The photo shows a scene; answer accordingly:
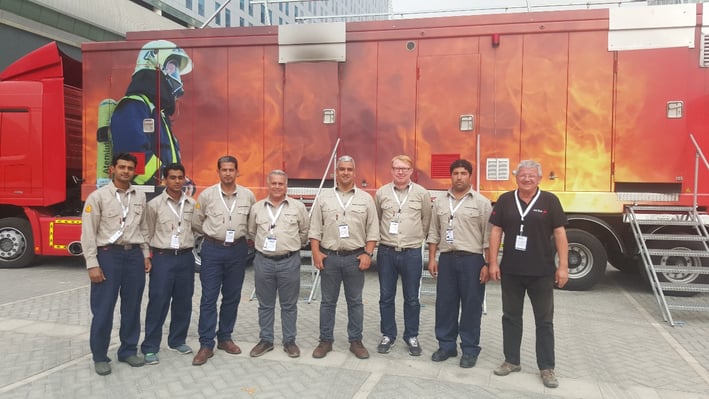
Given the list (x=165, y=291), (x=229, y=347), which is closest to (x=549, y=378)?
(x=229, y=347)

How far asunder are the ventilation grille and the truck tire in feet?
26.3

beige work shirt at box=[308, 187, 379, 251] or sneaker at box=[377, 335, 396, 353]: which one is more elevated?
beige work shirt at box=[308, 187, 379, 251]

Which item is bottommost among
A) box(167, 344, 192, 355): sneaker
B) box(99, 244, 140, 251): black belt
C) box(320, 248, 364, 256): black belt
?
box(167, 344, 192, 355): sneaker

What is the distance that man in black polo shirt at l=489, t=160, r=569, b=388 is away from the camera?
13.0 ft

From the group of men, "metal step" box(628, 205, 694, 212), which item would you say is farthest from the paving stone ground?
"metal step" box(628, 205, 694, 212)

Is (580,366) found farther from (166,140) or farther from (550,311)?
(166,140)

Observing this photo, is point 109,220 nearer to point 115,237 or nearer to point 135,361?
point 115,237

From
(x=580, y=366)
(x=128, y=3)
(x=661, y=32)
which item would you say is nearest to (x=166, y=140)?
(x=580, y=366)

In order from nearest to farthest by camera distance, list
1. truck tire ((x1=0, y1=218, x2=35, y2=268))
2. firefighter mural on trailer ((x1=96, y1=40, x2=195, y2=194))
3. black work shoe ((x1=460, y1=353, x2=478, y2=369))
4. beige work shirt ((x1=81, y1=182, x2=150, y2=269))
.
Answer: beige work shirt ((x1=81, y1=182, x2=150, y2=269)), black work shoe ((x1=460, y1=353, x2=478, y2=369)), firefighter mural on trailer ((x1=96, y1=40, x2=195, y2=194)), truck tire ((x1=0, y1=218, x2=35, y2=268))

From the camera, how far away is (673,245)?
6914 mm

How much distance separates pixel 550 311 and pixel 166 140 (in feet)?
22.0

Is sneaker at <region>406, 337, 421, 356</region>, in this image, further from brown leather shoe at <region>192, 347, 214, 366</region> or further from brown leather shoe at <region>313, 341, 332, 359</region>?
brown leather shoe at <region>192, 347, 214, 366</region>

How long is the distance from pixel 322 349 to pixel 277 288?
0.70 meters

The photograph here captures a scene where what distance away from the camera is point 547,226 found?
398cm
